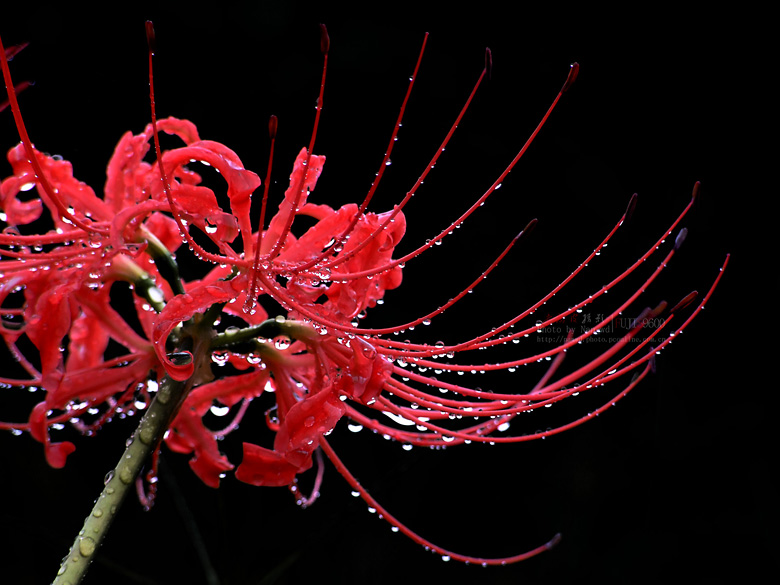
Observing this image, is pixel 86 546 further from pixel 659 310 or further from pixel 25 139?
pixel 659 310

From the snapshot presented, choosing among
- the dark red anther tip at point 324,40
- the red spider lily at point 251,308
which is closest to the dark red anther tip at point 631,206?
the red spider lily at point 251,308

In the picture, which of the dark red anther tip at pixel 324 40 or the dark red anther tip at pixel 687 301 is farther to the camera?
the dark red anther tip at pixel 687 301

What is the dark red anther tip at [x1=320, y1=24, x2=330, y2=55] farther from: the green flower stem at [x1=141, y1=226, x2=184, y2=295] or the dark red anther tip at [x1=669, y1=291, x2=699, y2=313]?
the dark red anther tip at [x1=669, y1=291, x2=699, y2=313]

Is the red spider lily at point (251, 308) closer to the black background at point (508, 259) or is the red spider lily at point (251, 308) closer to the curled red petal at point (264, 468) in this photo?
the curled red petal at point (264, 468)

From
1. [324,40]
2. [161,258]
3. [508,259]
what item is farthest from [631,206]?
[508,259]

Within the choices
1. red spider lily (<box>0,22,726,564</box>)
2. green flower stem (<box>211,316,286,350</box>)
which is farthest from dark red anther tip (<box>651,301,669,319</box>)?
green flower stem (<box>211,316,286,350</box>)

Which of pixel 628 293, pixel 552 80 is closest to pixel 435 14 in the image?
pixel 552 80
